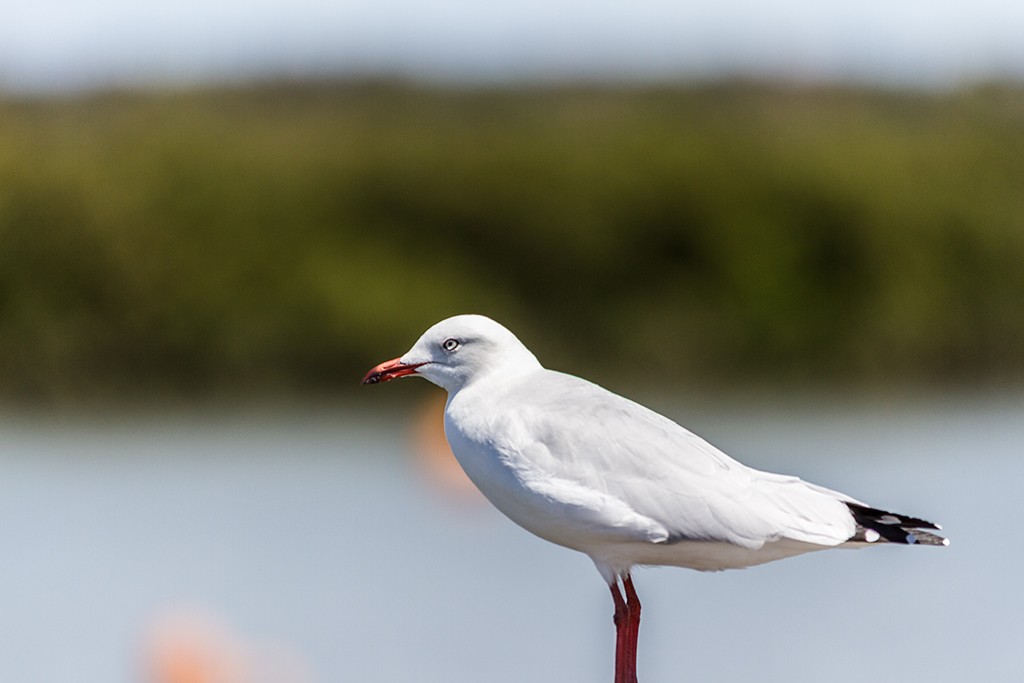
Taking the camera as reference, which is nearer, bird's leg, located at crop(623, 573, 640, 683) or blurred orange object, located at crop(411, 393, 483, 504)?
bird's leg, located at crop(623, 573, 640, 683)

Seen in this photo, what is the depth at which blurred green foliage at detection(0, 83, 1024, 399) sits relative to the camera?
45.3 ft

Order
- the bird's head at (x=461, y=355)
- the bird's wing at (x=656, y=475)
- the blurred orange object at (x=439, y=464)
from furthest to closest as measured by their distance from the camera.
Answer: the blurred orange object at (x=439, y=464) → the bird's head at (x=461, y=355) → the bird's wing at (x=656, y=475)

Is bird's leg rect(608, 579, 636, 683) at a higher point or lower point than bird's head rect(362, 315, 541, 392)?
lower

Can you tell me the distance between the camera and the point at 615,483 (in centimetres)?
496

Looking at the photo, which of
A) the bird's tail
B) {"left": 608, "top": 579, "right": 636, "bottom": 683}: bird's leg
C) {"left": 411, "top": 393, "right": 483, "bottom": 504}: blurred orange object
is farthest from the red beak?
{"left": 411, "top": 393, "right": 483, "bottom": 504}: blurred orange object

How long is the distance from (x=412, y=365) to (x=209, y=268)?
9032 mm

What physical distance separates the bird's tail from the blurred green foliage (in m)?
8.76

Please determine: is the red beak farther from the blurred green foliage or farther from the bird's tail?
the blurred green foliage

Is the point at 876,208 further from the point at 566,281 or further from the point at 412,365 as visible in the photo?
the point at 412,365

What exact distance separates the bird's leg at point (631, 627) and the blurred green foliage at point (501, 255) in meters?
8.52

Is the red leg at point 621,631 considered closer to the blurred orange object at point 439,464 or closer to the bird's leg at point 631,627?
the bird's leg at point 631,627

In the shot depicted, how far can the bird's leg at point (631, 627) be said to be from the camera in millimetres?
5156

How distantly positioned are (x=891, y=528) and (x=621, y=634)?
2.79ft

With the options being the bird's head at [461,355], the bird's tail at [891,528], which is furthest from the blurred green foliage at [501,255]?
the bird's tail at [891,528]
